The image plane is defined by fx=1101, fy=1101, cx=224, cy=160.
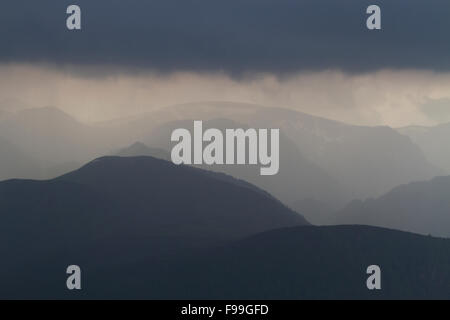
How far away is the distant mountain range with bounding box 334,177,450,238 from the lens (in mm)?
24625

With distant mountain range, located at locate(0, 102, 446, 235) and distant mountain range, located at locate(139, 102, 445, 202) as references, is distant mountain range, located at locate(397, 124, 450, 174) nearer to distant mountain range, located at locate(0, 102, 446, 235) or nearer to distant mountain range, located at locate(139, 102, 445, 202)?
distant mountain range, located at locate(0, 102, 446, 235)

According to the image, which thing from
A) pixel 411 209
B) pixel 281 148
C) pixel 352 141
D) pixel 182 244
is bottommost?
pixel 182 244

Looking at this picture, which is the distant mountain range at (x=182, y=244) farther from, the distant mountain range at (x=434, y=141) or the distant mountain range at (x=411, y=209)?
the distant mountain range at (x=434, y=141)

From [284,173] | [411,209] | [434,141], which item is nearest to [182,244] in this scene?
[284,173]

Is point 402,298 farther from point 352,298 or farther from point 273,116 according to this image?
point 273,116

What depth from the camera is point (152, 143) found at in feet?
80.3

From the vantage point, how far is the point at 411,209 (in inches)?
973

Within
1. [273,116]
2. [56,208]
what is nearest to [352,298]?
[273,116]

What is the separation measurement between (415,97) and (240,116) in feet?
13.1

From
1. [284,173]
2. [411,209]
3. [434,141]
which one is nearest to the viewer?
[284,173]

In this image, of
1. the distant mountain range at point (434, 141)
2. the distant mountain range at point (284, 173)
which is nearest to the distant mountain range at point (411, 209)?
the distant mountain range at point (434, 141)

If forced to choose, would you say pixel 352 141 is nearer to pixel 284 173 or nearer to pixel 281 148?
pixel 281 148

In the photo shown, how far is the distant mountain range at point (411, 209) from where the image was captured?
24625 mm
